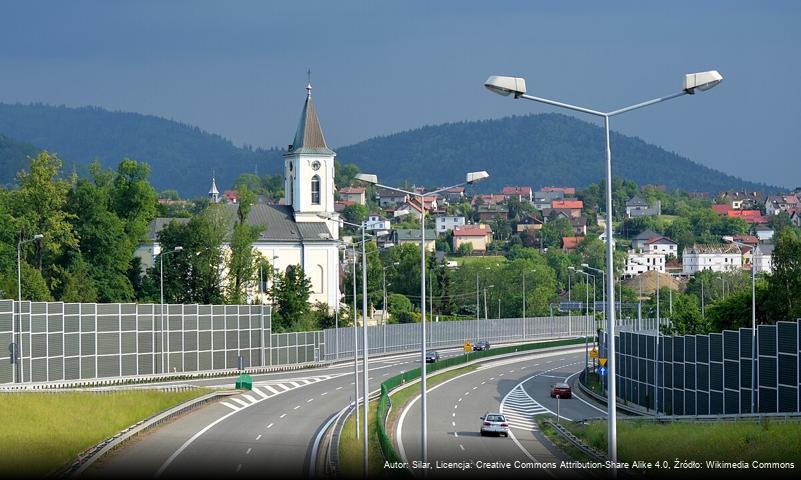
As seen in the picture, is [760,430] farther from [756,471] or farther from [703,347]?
[703,347]

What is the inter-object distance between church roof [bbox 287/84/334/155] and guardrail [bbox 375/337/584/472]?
3403 cm

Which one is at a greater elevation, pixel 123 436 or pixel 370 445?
pixel 123 436

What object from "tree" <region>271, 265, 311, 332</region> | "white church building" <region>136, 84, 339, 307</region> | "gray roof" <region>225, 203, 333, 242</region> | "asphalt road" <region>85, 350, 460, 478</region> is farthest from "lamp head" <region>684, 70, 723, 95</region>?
"gray roof" <region>225, 203, 333, 242</region>

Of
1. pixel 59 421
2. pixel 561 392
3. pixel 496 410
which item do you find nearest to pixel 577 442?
pixel 59 421

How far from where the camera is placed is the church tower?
5738 inches

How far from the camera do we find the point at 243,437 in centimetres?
5159

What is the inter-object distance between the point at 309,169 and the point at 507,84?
12127 centimetres

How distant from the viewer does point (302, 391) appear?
7669 cm

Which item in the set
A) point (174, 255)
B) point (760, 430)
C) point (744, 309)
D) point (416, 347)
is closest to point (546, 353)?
point (416, 347)

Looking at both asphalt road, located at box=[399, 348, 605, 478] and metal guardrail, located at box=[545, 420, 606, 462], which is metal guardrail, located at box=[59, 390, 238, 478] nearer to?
asphalt road, located at box=[399, 348, 605, 478]

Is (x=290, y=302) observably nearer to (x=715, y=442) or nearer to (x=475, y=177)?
(x=715, y=442)

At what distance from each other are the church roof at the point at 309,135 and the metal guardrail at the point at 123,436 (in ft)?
254

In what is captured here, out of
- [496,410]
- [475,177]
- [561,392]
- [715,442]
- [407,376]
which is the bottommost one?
[496,410]

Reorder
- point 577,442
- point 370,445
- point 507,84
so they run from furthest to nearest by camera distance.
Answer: point 370,445, point 577,442, point 507,84
